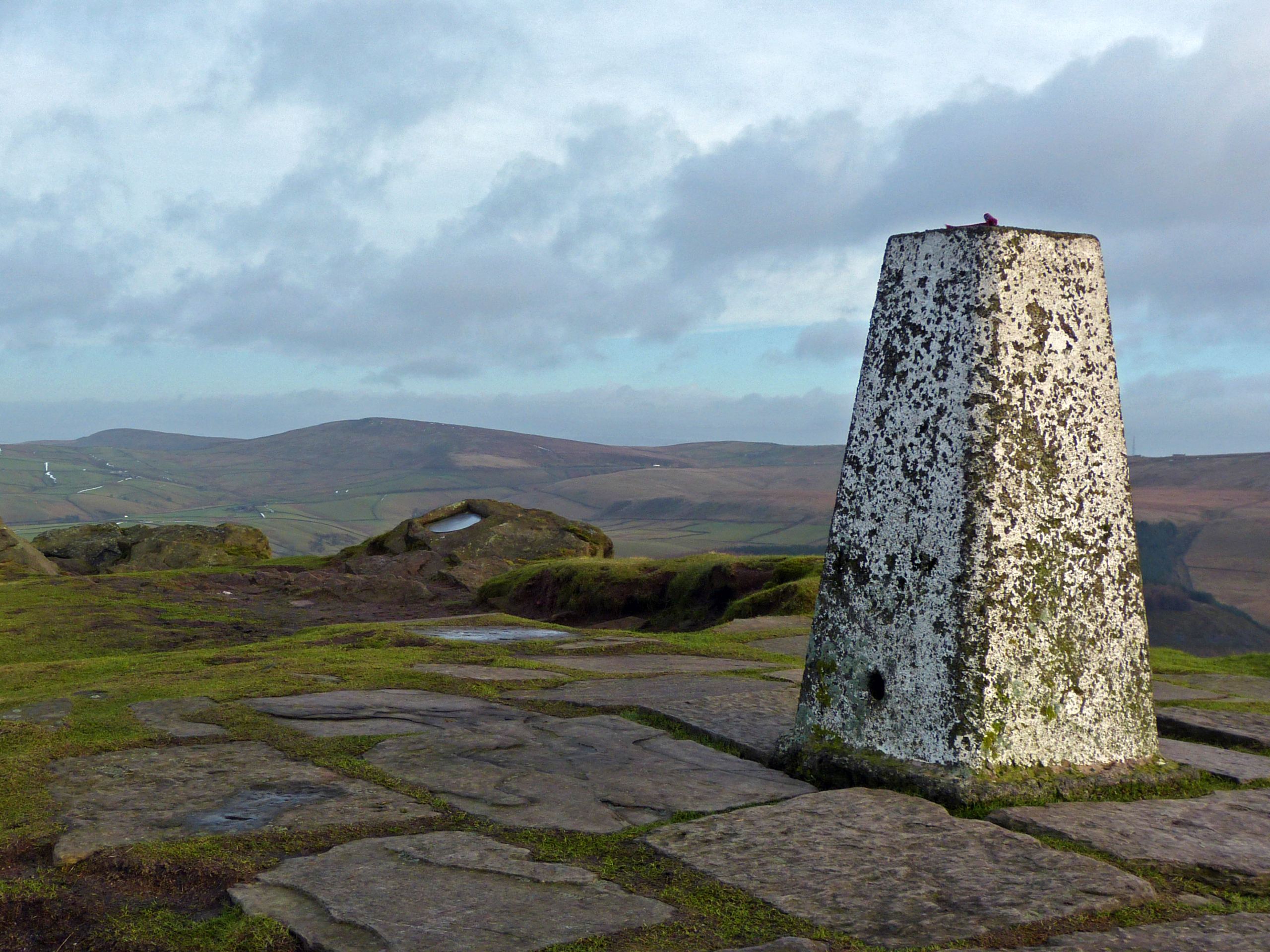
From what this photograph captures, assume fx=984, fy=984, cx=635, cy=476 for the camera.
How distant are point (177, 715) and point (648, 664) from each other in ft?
12.6

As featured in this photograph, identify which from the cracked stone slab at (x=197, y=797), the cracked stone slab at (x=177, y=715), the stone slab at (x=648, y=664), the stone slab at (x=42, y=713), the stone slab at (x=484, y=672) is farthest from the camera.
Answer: the stone slab at (x=648, y=664)

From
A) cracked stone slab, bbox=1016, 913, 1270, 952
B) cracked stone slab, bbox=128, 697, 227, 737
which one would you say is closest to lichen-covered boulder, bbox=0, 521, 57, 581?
cracked stone slab, bbox=128, 697, 227, 737

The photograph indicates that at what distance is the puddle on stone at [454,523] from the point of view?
91.8ft

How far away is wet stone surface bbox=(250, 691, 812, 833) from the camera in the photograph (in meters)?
4.08

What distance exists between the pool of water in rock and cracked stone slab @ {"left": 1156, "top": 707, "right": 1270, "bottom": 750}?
5923 mm

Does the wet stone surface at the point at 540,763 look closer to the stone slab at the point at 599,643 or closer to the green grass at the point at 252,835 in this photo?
the green grass at the point at 252,835

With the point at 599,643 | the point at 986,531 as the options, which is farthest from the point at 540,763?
the point at 599,643

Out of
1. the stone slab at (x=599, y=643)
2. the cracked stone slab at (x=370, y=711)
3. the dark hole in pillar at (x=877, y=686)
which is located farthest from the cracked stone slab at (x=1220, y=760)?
the stone slab at (x=599, y=643)

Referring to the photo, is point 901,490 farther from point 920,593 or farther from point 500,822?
point 500,822

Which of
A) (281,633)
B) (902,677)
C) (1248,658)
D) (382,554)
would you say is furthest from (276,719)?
(382,554)

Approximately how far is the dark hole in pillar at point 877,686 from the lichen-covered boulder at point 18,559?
883 inches

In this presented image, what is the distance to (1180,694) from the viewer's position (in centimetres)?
728

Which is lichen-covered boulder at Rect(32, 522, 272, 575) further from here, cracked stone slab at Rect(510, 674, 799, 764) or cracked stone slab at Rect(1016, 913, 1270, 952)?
cracked stone slab at Rect(1016, 913, 1270, 952)

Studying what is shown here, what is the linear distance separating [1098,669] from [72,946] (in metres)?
4.12
